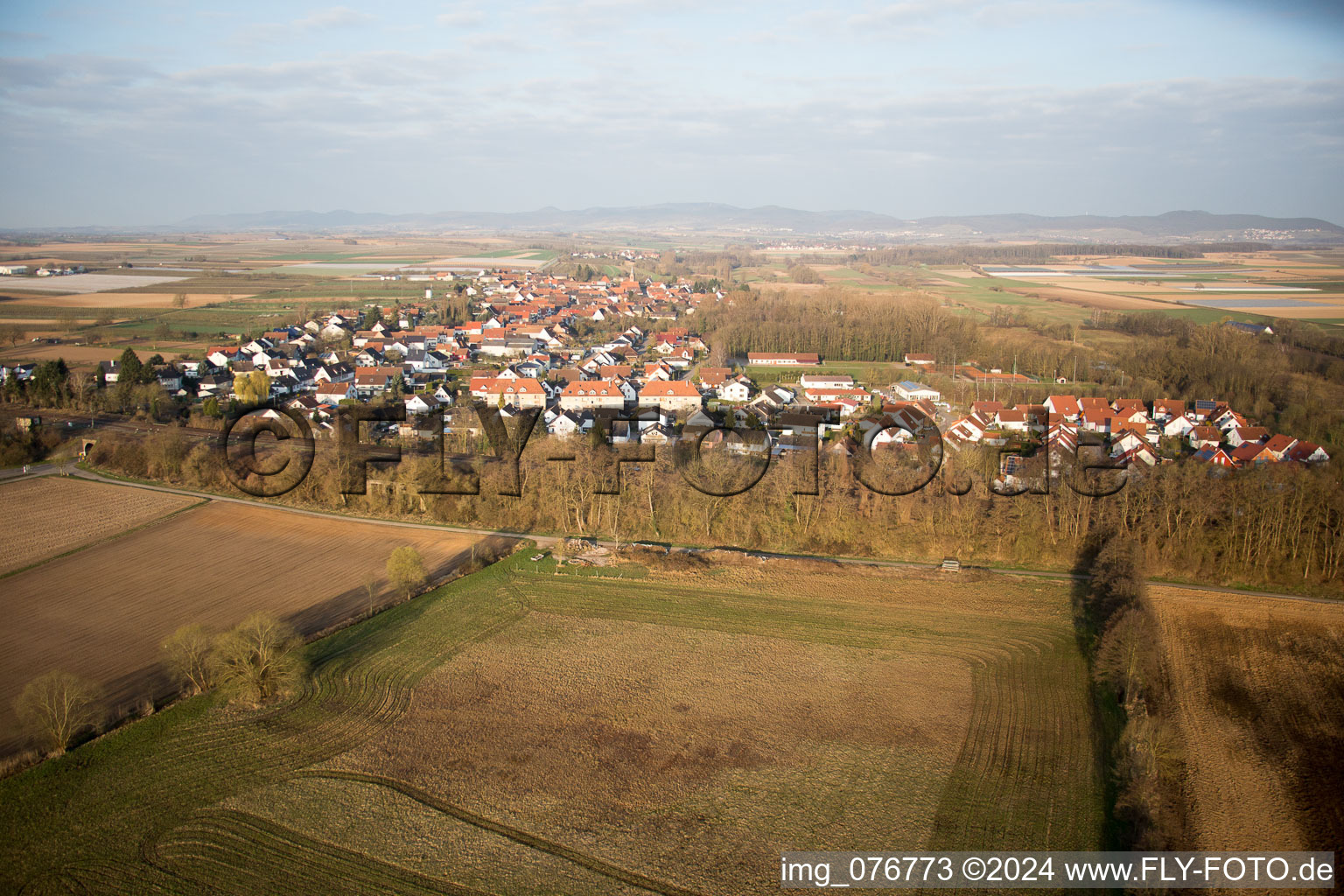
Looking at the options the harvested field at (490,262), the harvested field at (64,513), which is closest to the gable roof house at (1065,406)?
the harvested field at (64,513)

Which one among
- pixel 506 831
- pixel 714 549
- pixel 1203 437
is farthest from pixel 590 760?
pixel 1203 437

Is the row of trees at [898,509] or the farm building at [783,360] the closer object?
the row of trees at [898,509]

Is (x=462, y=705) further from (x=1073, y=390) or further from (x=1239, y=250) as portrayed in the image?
(x=1239, y=250)

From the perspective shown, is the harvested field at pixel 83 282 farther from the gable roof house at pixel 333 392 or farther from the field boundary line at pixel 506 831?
the field boundary line at pixel 506 831

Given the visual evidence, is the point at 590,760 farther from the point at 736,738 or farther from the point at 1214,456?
the point at 1214,456

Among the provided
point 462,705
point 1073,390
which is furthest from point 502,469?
point 1073,390

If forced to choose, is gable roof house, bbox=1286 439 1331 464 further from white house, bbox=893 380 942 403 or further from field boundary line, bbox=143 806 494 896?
field boundary line, bbox=143 806 494 896
